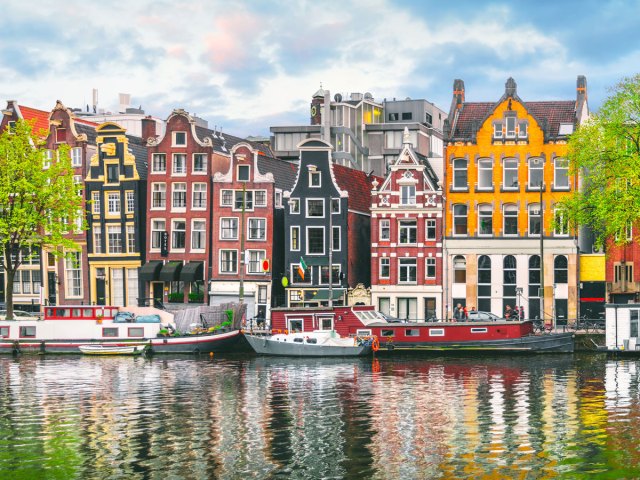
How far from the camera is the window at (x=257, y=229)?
314 feet

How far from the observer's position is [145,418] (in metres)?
50.2

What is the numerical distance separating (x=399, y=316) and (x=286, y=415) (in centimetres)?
4351

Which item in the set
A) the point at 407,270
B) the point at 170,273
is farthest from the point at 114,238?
the point at 407,270

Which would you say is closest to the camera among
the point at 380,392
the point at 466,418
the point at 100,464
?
the point at 100,464

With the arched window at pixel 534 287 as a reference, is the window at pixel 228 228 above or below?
above

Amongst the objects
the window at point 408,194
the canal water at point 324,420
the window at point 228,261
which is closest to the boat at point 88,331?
the canal water at point 324,420

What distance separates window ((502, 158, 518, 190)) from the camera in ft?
304

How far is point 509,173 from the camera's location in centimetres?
9275

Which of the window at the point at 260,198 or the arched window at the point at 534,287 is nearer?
the arched window at the point at 534,287

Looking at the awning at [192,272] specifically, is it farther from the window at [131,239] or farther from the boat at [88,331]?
the boat at [88,331]

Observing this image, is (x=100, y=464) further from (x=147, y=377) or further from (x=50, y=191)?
(x=50, y=191)

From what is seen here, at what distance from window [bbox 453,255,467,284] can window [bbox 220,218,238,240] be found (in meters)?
19.2

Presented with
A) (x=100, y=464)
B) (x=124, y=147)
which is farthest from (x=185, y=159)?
(x=100, y=464)

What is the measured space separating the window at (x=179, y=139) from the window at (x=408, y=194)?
1983 centimetres
